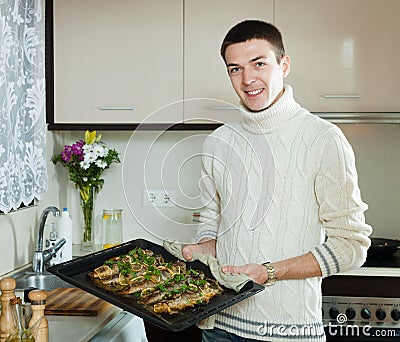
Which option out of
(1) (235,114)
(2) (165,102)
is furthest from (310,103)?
(2) (165,102)

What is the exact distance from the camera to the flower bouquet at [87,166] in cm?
314

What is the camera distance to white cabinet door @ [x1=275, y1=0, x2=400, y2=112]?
2938mm

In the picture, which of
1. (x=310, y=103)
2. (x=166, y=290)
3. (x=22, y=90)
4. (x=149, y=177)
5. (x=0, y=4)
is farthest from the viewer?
(x=149, y=177)

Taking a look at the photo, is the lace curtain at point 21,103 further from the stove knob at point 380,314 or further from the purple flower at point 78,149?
the stove knob at point 380,314

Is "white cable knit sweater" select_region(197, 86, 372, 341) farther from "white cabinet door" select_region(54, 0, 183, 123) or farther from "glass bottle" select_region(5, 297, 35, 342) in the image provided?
"white cabinet door" select_region(54, 0, 183, 123)

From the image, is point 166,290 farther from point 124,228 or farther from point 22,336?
point 124,228

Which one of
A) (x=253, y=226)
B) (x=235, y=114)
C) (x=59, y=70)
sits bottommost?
(x=253, y=226)

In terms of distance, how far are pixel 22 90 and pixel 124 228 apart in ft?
3.28

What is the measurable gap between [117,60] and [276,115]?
3.91 ft

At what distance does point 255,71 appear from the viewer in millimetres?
2004

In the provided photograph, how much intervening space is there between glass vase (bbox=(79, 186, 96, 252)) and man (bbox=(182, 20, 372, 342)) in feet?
4.03

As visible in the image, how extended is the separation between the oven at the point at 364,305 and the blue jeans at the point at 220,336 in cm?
85

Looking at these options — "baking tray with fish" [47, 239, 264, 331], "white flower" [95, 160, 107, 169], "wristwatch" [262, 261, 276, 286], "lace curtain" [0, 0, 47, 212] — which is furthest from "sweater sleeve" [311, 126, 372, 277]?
"white flower" [95, 160, 107, 169]

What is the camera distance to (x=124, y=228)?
3416 millimetres
